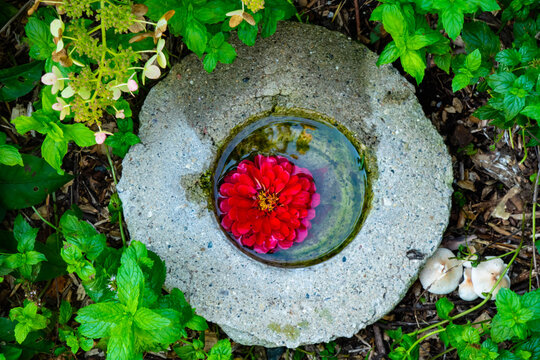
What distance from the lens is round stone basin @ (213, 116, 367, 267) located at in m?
2.54

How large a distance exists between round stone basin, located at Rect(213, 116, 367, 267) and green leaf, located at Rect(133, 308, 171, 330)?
918mm

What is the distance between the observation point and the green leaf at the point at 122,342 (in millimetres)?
1627

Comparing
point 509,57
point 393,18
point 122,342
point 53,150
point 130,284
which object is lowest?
point 122,342

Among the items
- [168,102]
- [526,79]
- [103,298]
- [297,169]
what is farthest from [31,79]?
[526,79]

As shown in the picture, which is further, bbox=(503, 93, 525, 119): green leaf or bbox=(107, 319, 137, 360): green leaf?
bbox=(503, 93, 525, 119): green leaf

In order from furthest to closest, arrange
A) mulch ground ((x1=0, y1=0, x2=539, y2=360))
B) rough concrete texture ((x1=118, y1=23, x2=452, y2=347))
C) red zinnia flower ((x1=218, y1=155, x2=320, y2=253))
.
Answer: mulch ground ((x1=0, y1=0, x2=539, y2=360)) → red zinnia flower ((x1=218, y1=155, x2=320, y2=253)) → rough concrete texture ((x1=118, y1=23, x2=452, y2=347))

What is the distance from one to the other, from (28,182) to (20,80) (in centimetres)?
56

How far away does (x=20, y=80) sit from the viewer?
2576 millimetres

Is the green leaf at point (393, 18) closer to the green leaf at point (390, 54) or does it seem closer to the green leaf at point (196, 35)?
the green leaf at point (390, 54)

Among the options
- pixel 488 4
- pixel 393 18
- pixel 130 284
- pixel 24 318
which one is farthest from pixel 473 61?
pixel 24 318

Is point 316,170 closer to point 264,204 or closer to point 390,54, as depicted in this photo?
Answer: point 264,204

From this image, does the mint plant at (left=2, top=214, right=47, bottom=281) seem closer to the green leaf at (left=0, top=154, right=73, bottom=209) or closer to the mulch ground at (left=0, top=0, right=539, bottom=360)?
Result: the green leaf at (left=0, top=154, right=73, bottom=209)

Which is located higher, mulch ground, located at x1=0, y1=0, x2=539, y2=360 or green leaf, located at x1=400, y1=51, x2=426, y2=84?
green leaf, located at x1=400, y1=51, x2=426, y2=84

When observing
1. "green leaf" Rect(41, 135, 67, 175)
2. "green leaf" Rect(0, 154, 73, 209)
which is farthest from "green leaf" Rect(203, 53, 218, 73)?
"green leaf" Rect(0, 154, 73, 209)
